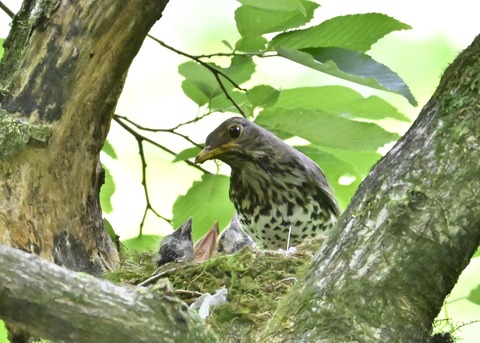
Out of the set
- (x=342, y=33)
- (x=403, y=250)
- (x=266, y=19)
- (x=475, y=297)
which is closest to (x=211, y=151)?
(x=266, y=19)

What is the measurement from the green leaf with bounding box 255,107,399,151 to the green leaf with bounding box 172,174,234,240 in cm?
57

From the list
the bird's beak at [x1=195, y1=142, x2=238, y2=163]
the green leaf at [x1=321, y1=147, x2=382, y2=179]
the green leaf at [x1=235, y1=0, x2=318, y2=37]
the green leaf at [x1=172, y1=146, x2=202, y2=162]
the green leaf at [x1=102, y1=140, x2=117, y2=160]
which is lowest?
the green leaf at [x1=102, y1=140, x2=117, y2=160]

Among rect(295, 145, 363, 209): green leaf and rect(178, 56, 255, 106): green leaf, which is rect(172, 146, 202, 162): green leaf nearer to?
rect(178, 56, 255, 106): green leaf

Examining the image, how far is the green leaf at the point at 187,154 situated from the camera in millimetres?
4650

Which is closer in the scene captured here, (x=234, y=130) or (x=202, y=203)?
(x=202, y=203)

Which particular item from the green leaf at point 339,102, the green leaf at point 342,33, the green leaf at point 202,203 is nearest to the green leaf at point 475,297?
the green leaf at point 339,102

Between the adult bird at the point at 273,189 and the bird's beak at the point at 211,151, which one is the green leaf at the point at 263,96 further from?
the adult bird at the point at 273,189

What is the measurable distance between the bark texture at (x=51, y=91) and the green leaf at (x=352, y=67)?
53cm

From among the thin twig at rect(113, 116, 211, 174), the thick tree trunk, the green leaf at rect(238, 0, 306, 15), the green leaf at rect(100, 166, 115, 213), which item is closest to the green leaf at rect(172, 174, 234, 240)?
the thin twig at rect(113, 116, 211, 174)

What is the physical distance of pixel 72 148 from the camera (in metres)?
3.90

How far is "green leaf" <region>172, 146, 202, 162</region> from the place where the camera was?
4650 millimetres

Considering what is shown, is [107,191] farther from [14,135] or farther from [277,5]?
[277,5]

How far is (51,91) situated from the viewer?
3742 millimetres

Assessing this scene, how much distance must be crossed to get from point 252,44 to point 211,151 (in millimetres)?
1023
